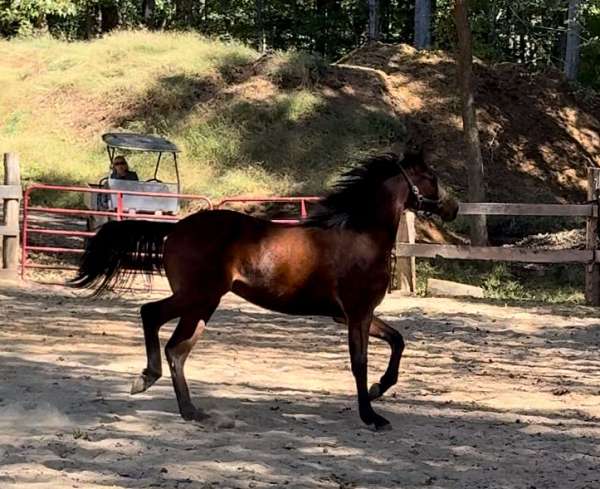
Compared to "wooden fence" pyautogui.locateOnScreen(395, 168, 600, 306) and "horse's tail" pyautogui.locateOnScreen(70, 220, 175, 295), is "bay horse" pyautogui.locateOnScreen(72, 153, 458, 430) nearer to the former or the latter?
"horse's tail" pyautogui.locateOnScreen(70, 220, 175, 295)

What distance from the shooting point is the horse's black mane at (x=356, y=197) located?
6.75 metres

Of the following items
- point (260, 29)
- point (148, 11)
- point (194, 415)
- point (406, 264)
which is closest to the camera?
point (194, 415)

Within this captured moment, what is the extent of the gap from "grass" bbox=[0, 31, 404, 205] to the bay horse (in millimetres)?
15770

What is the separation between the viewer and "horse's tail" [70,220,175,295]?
685cm

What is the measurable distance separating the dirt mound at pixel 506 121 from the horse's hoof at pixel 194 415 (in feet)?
61.1

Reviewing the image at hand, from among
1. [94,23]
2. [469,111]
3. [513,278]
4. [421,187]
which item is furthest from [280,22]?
[421,187]

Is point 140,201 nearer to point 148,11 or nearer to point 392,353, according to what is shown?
point 392,353

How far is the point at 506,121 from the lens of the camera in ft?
92.1

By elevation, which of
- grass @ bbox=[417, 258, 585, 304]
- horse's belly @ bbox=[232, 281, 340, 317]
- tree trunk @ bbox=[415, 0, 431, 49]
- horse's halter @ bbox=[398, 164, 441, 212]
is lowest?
grass @ bbox=[417, 258, 585, 304]

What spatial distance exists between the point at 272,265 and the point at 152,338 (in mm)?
999

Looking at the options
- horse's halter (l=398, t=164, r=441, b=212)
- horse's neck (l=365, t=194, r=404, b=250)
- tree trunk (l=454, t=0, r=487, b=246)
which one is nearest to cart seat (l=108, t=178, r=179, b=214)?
tree trunk (l=454, t=0, r=487, b=246)

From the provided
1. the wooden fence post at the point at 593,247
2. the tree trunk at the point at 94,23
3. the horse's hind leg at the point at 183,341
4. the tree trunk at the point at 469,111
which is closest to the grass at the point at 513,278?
the tree trunk at the point at 469,111

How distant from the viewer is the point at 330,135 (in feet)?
83.9

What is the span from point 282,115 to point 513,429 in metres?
20.3
